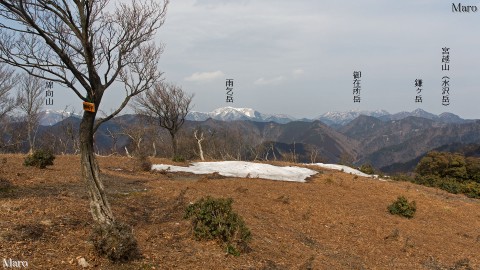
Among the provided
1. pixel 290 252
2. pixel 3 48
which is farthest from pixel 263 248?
pixel 3 48

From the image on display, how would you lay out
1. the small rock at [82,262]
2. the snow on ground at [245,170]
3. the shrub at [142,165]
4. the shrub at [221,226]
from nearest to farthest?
the small rock at [82,262], the shrub at [221,226], the shrub at [142,165], the snow on ground at [245,170]

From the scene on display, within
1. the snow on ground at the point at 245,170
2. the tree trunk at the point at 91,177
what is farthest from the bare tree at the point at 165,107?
the tree trunk at the point at 91,177

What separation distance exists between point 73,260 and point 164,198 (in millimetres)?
6766

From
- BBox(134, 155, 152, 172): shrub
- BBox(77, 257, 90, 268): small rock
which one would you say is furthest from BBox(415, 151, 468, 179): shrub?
BBox(77, 257, 90, 268): small rock

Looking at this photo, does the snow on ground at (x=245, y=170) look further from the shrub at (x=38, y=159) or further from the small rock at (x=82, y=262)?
the small rock at (x=82, y=262)

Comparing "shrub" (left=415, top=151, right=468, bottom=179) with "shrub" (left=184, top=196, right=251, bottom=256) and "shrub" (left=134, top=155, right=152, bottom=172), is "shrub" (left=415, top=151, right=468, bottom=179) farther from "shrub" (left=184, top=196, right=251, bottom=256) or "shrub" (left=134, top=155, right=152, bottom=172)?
"shrub" (left=184, top=196, right=251, bottom=256)

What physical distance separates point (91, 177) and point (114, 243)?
1.94m

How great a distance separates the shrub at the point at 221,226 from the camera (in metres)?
8.52

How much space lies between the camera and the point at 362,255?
10930mm

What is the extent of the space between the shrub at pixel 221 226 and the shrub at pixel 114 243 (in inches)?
89.1

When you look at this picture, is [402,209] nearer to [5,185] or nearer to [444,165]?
[5,185]

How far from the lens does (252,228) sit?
10.9 m

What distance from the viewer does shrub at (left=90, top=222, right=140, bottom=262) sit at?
6.62 m

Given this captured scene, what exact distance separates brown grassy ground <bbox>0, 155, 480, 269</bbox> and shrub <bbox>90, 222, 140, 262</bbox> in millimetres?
181
